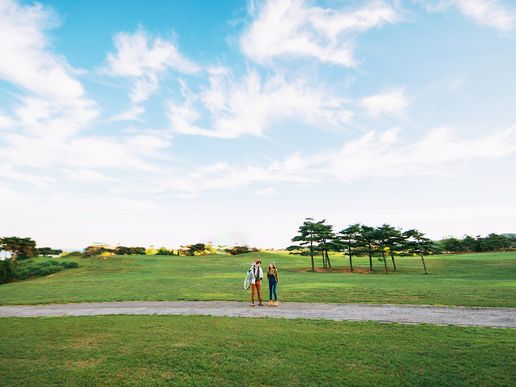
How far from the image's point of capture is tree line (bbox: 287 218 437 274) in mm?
48406

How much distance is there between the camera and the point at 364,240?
170 feet

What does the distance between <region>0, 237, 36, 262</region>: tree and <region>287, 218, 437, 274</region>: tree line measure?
47.7 m

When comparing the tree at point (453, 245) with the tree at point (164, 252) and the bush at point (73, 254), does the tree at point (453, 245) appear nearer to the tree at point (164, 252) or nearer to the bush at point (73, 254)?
the tree at point (164, 252)

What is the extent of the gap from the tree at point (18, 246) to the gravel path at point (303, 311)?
45.9 meters

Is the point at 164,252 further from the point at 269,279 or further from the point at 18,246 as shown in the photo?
the point at 269,279

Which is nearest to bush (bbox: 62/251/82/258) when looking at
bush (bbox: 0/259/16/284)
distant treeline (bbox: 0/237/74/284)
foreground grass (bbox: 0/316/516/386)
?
distant treeline (bbox: 0/237/74/284)

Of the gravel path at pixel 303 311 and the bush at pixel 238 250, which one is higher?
the bush at pixel 238 250

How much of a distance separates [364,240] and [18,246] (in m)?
60.2

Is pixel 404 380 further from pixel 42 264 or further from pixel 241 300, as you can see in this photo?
pixel 42 264

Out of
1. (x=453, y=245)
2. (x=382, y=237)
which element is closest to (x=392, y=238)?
(x=382, y=237)

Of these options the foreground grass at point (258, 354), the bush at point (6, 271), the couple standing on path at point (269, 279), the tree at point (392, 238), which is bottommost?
the foreground grass at point (258, 354)

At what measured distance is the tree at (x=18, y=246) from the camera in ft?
185

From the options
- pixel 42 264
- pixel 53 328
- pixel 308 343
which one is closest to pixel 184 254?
pixel 42 264

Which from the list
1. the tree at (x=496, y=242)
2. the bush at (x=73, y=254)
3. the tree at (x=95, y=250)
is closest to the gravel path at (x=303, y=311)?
the tree at (x=95, y=250)
